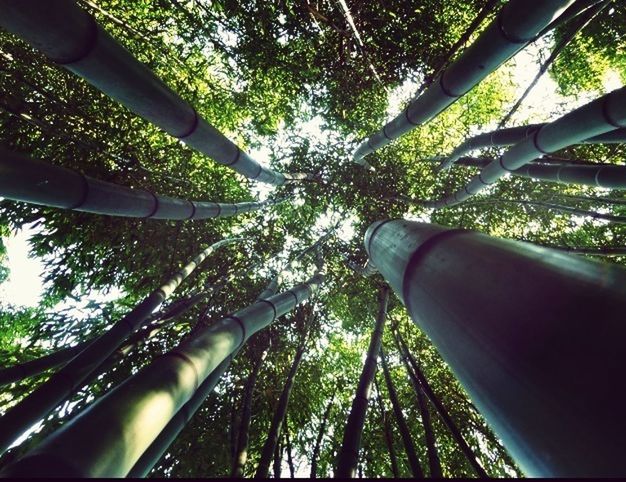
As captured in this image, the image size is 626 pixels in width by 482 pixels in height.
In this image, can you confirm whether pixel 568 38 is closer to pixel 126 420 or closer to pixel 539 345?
pixel 539 345

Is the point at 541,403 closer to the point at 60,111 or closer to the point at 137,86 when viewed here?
the point at 137,86

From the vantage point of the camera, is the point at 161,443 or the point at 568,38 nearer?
the point at 161,443

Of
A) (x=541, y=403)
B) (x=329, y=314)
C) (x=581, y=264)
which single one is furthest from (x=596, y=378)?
(x=329, y=314)

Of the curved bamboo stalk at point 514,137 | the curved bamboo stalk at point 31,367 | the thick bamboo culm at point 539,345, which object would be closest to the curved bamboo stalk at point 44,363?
the curved bamboo stalk at point 31,367

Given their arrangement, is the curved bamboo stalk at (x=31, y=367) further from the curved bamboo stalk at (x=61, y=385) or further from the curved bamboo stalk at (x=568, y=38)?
the curved bamboo stalk at (x=568, y=38)

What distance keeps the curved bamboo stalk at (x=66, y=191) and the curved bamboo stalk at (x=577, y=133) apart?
117 inches

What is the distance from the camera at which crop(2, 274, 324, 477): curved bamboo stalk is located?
0.84 metres

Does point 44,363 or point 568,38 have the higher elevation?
point 568,38

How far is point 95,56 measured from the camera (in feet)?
4.94

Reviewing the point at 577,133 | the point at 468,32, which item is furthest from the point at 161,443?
the point at 468,32

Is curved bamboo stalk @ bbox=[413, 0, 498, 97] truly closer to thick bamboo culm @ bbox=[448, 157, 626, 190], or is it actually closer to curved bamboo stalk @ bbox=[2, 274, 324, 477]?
thick bamboo culm @ bbox=[448, 157, 626, 190]

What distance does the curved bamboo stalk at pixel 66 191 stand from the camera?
5.72 ft

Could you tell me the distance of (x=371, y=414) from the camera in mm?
5301

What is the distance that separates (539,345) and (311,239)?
276 inches
